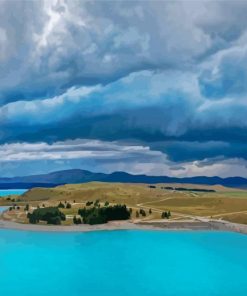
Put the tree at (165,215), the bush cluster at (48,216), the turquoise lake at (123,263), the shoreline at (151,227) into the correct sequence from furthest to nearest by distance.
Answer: the tree at (165,215) → the bush cluster at (48,216) → the shoreline at (151,227) → the turquoise lake at (123,263)

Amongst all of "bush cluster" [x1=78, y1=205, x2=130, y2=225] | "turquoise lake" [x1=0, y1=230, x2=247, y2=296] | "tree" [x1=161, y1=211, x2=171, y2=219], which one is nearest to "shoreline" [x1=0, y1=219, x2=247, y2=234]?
"bush cluster" [x1=78, y1=205, x2=130, y2=225]

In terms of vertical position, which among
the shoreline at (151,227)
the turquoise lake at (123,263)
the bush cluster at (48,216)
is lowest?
the turquoise lake at (123,263)

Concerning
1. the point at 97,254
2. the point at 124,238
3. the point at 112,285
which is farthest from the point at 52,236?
the point at 112,285

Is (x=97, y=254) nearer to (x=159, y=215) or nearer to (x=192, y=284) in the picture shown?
(x=192, y=284)

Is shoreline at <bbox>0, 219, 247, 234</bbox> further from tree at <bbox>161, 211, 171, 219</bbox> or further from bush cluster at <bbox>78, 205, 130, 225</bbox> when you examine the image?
tree at <bbox>161, 211, 171, 219</bbox>

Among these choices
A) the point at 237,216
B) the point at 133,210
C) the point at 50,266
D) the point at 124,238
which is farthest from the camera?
the point at 133,210

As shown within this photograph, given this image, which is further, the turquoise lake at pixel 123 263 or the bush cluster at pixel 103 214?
the bush cluster at pixel 103 214

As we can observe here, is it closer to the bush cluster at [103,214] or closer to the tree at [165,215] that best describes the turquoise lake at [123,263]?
the bush cluster at [103,214]

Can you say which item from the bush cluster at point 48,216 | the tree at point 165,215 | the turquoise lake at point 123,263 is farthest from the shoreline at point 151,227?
the tree at point 165,215
